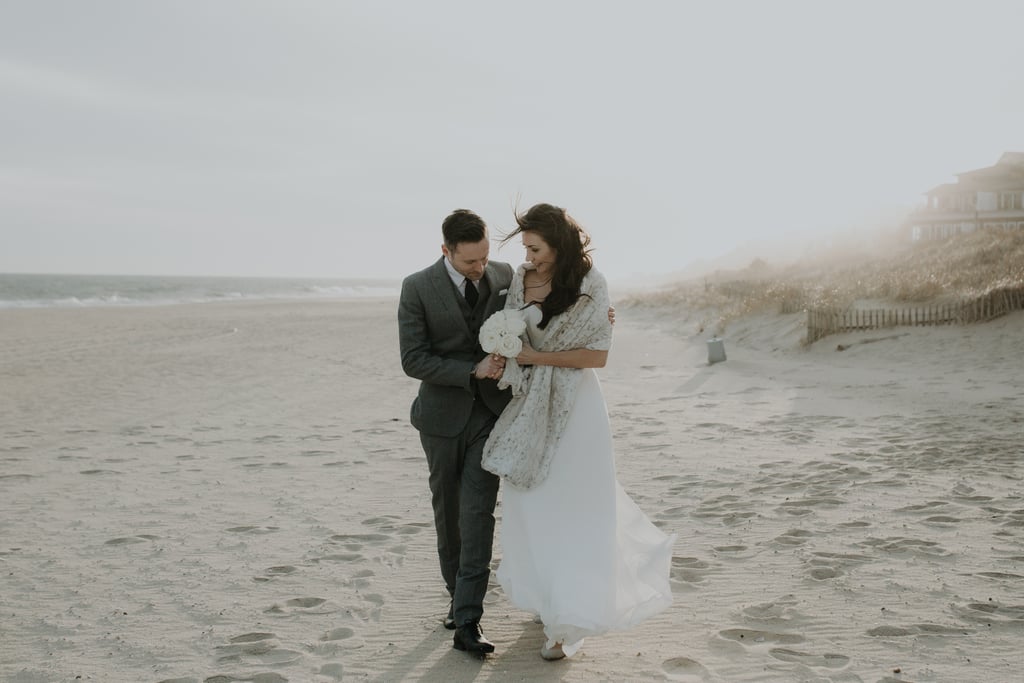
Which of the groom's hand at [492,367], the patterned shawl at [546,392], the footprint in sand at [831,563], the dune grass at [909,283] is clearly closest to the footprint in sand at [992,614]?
the footprint in sand at [831,563]

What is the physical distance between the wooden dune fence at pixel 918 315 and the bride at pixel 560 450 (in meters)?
13.0

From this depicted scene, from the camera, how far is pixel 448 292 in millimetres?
4062

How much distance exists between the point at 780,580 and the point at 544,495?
1767 millimetres

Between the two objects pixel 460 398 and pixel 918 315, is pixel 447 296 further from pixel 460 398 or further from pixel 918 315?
pixel 918 315

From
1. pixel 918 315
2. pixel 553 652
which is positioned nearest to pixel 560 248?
pixel 553 652

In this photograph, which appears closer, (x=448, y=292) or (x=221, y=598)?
(x=448, y=292)

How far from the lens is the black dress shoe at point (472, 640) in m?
4.00

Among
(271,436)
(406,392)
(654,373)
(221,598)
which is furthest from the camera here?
(654,373)

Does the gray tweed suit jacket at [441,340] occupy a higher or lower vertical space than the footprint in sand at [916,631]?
higher

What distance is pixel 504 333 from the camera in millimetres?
3695

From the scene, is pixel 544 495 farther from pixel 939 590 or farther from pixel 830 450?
pixel 830 450

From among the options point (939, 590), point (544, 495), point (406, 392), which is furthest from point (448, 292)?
point (406, 392)

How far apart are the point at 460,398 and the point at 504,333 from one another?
1.79ft

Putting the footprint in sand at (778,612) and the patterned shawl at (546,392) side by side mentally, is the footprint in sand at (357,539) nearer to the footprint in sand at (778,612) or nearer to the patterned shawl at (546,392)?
the patterned shawl at (546,392)
